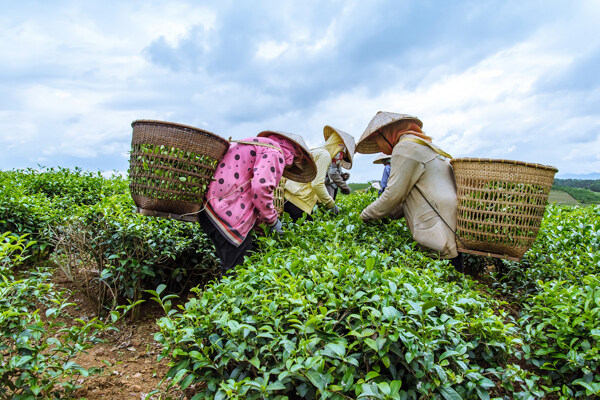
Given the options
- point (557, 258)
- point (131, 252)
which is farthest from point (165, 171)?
point (557, 258)

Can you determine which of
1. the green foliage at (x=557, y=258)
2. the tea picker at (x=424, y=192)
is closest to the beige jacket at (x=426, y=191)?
the tea picker at (x=424, y=192)

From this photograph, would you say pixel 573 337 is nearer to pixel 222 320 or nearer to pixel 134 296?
pixel 222 320

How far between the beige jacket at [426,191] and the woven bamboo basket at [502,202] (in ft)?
0.58

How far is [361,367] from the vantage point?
67.5 inches

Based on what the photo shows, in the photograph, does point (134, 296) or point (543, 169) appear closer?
point (543, 169)

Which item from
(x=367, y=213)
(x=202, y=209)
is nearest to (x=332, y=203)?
(x=367, y=213)

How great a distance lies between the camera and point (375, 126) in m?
3.59

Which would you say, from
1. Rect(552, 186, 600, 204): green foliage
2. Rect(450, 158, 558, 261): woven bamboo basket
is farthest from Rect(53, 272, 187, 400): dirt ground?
Rect(552, 186, 600, 204): green foliage

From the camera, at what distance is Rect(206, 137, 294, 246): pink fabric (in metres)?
2.85

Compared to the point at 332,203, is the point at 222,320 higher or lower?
lower

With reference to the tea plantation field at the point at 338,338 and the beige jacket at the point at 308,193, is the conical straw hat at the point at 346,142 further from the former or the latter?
the tea plantation field at the point at 338,338

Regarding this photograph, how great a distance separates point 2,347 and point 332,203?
10.7 feet

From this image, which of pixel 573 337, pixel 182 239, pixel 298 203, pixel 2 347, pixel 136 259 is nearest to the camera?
pixel 2 347

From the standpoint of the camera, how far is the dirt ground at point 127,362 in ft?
7.64
